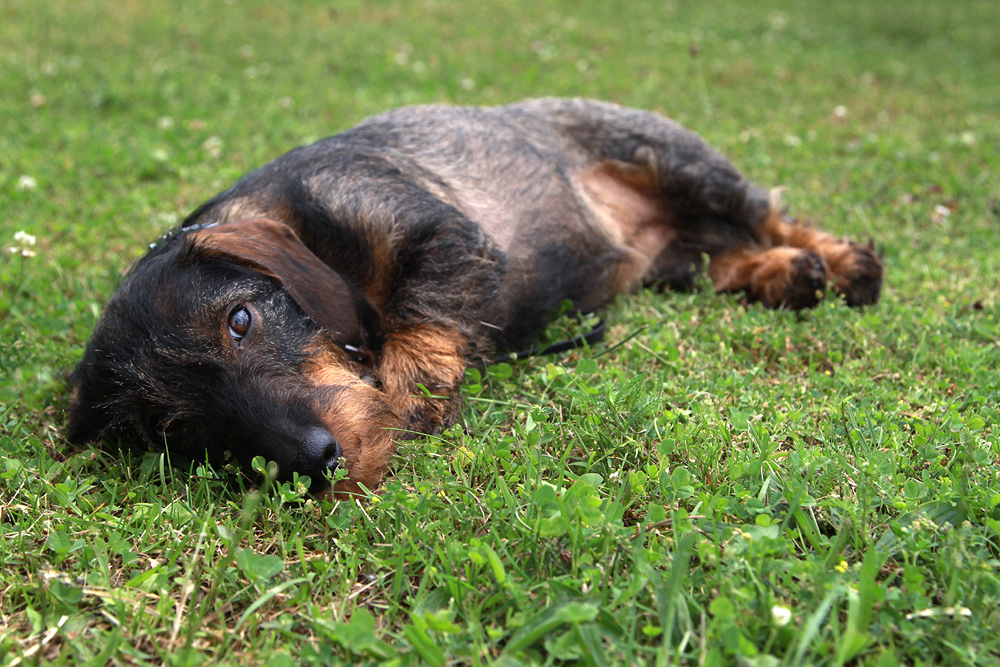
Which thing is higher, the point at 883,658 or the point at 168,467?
the point at 883,658

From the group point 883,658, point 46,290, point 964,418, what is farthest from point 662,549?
point 46,290

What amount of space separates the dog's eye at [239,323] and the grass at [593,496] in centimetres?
50

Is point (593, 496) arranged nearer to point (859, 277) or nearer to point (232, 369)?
point (232, 369)

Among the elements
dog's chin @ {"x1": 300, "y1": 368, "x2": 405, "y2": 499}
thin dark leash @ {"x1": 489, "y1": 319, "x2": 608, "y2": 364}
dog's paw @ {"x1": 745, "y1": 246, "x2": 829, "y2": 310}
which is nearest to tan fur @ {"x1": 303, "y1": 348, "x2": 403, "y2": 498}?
dog's chin @ {"x1": 300, "y1": 368, "x2": 405, "y2": 499}

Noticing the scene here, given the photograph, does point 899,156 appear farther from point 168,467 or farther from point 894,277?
point 168,467

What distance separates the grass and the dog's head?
15 centimetres

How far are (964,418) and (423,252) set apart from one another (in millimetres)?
2281

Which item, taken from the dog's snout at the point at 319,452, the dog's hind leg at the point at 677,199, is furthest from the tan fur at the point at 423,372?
the dog's hind leg at the point at 677,199

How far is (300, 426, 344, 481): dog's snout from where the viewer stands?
2.41m

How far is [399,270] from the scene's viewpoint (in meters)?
3.45

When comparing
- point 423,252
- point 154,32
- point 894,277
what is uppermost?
point 154,32

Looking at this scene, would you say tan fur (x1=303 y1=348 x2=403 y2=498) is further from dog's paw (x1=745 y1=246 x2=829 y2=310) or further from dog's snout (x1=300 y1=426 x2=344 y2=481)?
dog's paw (x1=745 y1=246 x2=829 y2=310)

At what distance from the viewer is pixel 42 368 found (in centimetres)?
344

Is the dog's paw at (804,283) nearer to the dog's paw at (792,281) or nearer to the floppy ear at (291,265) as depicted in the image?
the dog's paw at (792,281)
